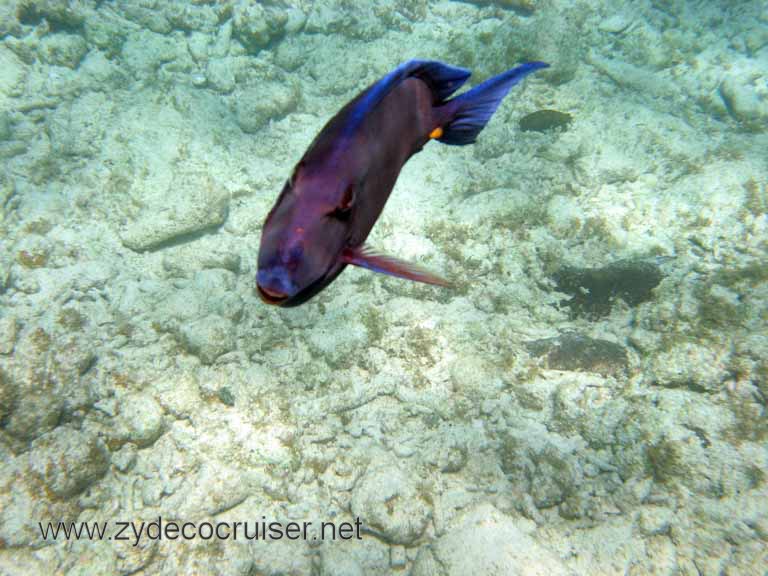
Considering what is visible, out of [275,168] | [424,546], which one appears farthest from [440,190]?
[424,546]

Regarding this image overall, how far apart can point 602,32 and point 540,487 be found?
9061mm

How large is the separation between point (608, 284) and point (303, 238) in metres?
4.34

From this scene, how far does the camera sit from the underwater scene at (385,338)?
293 centimetres

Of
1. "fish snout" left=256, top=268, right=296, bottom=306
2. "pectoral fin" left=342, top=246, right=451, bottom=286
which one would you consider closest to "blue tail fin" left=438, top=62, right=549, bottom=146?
"pectoral fin" left=342, top=246, right=451, bottom=286

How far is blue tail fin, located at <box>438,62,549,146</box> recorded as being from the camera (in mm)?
1015

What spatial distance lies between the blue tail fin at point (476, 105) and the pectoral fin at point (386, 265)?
46cm

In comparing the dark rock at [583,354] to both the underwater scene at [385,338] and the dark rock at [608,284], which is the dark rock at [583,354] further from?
the dark rock at [608,284]

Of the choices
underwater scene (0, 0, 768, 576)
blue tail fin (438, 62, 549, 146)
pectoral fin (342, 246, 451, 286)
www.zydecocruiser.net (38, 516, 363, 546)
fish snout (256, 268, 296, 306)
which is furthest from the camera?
www.zydecocruiser.net (38, 516, 363, 546)

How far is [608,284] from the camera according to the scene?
14.0 ft

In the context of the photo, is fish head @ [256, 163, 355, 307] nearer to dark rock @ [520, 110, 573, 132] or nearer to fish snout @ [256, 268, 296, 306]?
fish snout @ [256, 268, 296, 306]

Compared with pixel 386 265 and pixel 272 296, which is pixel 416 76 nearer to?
pixel 386 265

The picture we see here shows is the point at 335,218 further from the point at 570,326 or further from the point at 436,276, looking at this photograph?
the point at 570,326

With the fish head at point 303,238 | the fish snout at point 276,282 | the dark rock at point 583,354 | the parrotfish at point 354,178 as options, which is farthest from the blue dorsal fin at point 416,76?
the dark rock at point 583,354

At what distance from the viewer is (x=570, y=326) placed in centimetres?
421
